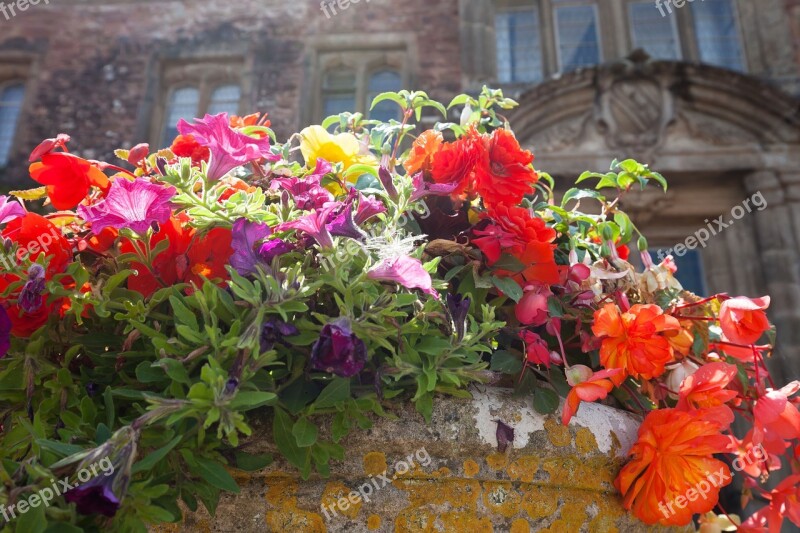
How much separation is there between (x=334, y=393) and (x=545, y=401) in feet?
1.12

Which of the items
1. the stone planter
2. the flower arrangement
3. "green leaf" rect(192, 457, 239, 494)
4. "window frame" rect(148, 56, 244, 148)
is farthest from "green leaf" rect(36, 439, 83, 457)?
"window frame" rect(148, 56, 244, 148)

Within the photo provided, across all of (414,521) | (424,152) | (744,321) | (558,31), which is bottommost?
(414,521)

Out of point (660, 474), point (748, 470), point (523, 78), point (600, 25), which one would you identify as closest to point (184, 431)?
point (660, 474)

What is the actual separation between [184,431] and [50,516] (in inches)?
6.2

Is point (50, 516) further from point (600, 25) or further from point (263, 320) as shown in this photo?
point (600, 25)

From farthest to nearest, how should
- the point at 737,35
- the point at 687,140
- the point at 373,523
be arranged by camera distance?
1. the point at 737,35
2. the point at 687,140
3. the point at 373,523

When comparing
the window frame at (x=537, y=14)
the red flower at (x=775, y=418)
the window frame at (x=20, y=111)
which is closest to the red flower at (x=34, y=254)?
the red flower at (x=775, y=418)

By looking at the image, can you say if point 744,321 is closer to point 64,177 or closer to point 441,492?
point 441,492

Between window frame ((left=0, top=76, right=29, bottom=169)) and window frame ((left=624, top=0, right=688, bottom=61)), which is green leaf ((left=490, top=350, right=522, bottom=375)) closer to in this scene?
window frame ((left=624, top=0, right=688, bottom=61))

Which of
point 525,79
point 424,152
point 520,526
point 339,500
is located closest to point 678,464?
point 520,526

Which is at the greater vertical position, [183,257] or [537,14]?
[537,14]

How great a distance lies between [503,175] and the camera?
3.28ft

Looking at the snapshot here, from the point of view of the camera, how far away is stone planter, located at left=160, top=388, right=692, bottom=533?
0.85 metres

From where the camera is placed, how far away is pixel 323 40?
653 centimetres
